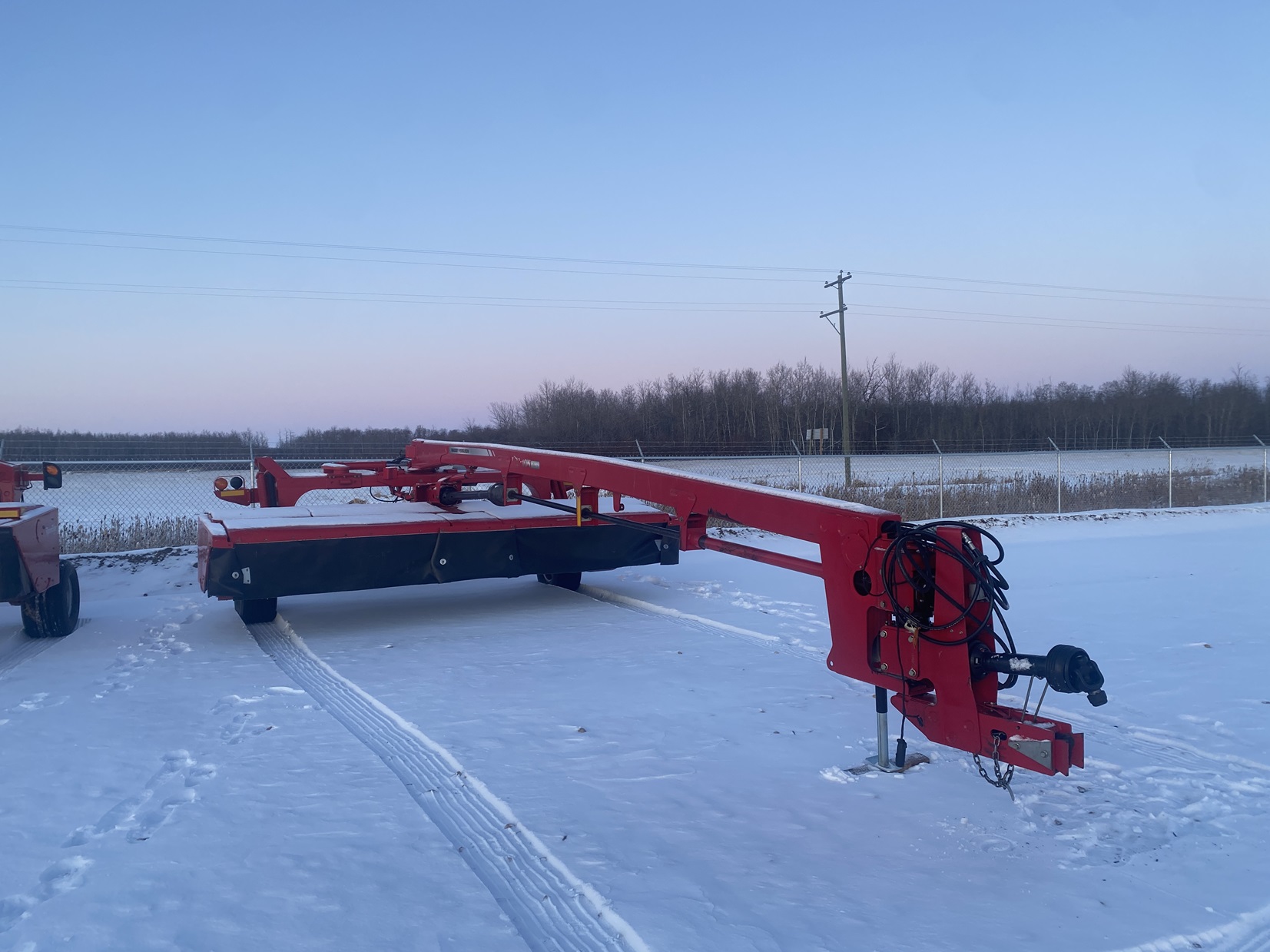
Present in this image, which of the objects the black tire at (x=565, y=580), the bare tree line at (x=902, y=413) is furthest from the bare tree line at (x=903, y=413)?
the black tire at (x=565, y=580)

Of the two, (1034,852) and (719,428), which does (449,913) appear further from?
(719,428)

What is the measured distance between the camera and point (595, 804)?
4000 millimetres

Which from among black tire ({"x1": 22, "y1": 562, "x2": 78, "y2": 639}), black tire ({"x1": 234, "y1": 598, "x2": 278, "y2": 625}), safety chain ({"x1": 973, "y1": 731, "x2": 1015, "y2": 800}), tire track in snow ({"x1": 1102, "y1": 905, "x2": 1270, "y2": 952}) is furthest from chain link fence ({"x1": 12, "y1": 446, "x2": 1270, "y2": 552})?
tire track in snow ({"x1": 1102, "y1": 905, "x2": 1270, "y2": 952})

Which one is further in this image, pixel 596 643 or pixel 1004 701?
pixel 596 643

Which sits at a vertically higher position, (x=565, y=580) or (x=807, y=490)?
(x=807, y=490)

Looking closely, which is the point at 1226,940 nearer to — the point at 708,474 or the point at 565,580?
the point at 565,580

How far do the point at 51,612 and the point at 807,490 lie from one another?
15.2 metres

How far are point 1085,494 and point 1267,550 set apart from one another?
8907mm

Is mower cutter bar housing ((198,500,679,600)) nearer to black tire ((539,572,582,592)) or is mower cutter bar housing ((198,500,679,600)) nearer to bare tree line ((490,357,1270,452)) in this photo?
black tire ((539,572,582,592))

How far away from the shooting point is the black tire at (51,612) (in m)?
7.88

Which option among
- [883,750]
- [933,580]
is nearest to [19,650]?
[883,750]

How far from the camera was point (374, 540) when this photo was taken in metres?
7.81

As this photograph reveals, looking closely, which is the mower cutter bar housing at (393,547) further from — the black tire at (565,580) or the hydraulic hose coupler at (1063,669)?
the hydraulic hose coupler at (1063,669)

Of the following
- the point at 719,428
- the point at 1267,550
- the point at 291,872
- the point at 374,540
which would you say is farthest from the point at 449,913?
the point at 719,428
